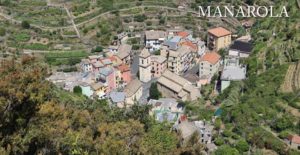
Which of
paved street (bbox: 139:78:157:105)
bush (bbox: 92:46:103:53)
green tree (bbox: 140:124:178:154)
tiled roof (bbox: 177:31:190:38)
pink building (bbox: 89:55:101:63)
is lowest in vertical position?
paved street (bbox: 139:78:157:105)

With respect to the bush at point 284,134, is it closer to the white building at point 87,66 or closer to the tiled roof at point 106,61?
the tiled roof at point 106,61

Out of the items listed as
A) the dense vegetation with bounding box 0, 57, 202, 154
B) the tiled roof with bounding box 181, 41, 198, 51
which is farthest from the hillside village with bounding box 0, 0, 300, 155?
the tiled roof with bounding box 181, 41, 198, 51

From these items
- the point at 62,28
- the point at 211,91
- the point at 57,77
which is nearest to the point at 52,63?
the point at 57,77

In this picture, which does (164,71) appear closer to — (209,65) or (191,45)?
(209,65)

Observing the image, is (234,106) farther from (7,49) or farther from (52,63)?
(7,49)

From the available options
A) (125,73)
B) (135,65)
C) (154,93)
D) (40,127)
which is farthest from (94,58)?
(40,127)

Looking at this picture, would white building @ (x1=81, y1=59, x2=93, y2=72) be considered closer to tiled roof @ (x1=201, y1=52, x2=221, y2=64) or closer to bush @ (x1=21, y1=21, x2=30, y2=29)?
tiled roof @ (x1=201, y1=52, x2=221, y2=64)
